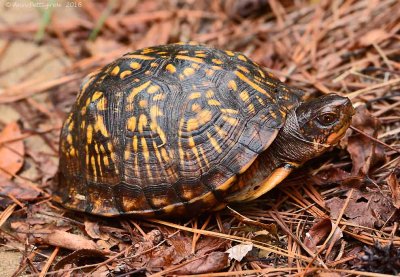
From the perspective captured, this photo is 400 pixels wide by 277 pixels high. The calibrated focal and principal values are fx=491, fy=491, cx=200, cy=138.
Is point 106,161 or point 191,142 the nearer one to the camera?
point 191,142

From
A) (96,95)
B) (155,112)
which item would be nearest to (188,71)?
(155,112)

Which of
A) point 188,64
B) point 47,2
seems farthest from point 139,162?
point 47,2

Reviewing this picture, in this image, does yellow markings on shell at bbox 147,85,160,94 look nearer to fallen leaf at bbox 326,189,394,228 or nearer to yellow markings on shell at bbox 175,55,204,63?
yellow markings on shell at bbox 175,55,204,63

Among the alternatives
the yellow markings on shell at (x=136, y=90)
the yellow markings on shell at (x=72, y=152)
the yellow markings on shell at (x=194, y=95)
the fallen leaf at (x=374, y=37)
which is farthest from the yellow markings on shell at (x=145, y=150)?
the fallen leaf at (x=374, y=37)

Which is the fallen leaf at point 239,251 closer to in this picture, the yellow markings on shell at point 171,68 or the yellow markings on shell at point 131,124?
the yellow markings on shell at point 131,124

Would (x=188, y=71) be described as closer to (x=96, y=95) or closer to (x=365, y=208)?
(x=96, y=95)
